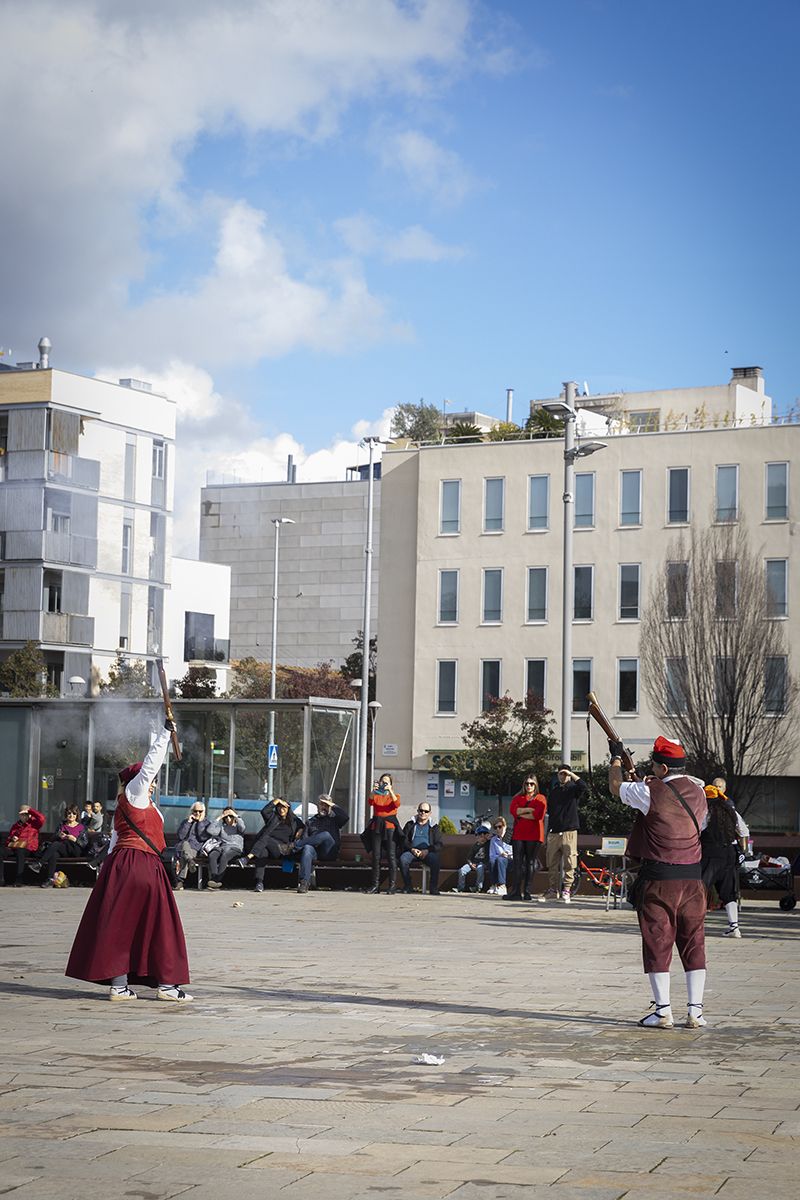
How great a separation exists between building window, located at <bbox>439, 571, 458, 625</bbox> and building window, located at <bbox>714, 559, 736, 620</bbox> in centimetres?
1252

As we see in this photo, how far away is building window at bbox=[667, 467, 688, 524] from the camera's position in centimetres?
6406

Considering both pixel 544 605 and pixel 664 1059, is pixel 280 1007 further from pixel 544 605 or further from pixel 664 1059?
pixel 544 605

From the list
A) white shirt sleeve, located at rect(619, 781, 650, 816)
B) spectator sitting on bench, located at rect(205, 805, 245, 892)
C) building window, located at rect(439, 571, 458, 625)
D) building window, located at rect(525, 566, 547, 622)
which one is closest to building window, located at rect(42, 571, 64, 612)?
building window, located at rect(439, 571, 458, 625)

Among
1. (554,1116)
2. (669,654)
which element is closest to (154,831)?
(554,1116)

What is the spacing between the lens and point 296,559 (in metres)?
102

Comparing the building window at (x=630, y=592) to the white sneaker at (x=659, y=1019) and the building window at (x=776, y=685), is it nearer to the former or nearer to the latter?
the building window at (x=776, y=685)

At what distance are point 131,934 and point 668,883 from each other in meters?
3.94

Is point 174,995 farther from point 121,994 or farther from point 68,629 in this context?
point 68,629

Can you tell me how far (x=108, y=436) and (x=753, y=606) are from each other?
2708cm

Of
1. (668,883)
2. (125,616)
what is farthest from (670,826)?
(125,616)

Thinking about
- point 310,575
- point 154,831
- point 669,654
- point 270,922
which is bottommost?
point 270,922

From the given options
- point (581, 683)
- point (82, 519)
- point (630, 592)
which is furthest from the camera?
point (82, 519)

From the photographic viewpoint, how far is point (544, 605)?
219 ft

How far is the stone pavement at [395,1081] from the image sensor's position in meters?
6.82
